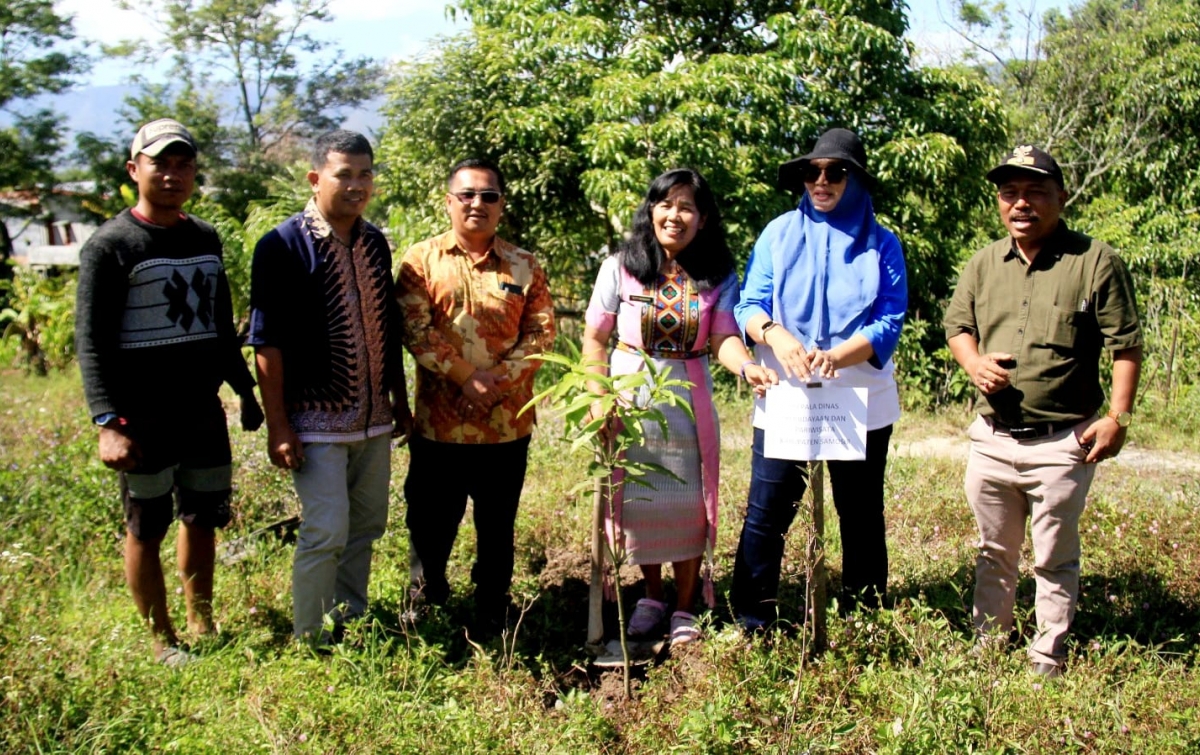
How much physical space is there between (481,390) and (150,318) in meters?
1.08

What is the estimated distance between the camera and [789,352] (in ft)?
9.37

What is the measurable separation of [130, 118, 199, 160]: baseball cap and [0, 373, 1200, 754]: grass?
150 cm

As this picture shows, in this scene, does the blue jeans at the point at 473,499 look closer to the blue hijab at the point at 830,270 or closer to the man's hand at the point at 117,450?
the man's hand at the point at 117,450

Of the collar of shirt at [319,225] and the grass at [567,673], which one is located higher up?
the collar of shirt at [319,225]

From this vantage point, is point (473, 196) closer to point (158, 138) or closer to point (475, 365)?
point (475, 365)

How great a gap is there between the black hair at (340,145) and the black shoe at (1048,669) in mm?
2644

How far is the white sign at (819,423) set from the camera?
2.81 metres

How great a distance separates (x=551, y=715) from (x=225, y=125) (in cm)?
2567

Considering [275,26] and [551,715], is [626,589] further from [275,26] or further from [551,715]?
[275,26]

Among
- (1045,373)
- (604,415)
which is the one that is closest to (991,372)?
(1045,373)

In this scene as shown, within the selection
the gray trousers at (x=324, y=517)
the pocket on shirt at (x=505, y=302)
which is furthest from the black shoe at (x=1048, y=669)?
the gray trousers at (x=324, y=517)

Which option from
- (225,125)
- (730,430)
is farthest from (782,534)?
(225,125)

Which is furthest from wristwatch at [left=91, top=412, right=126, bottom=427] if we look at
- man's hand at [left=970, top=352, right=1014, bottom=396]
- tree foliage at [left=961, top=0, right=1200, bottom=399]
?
tree foliage at [left=961, top=0, right=1200, bottom=399]

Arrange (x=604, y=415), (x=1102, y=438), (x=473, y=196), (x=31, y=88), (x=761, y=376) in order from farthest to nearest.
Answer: (x=31, y=88) < (x=473, y=196) < (x=761, y=376) < (x=1102, y=438) < (x=604, y=415)
